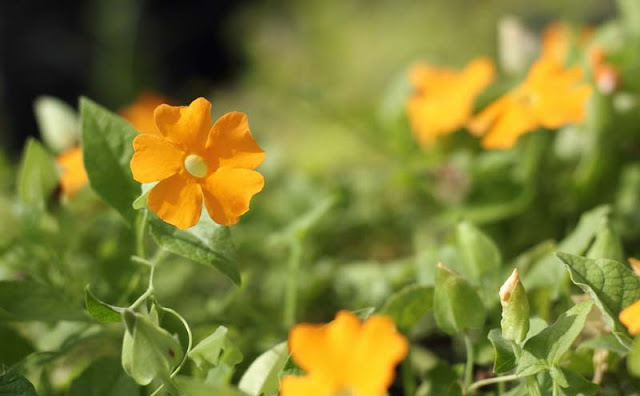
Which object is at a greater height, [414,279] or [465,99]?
[465,99]

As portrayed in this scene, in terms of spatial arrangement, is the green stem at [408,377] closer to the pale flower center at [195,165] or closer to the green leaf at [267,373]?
the green leaf at [267,373]

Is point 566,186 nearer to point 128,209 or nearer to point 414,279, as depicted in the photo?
point 414,279

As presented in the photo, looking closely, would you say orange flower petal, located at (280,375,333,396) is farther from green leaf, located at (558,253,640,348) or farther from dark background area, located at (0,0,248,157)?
dark background area, located at (0,0,248,157)

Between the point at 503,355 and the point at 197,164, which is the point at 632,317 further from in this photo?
the point at 197,164

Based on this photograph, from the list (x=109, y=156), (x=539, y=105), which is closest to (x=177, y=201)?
(x=109, y=156)

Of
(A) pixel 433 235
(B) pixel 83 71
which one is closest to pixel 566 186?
(A) pixel 433 235

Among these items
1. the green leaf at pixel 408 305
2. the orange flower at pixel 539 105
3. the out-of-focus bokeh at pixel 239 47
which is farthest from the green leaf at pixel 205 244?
the out-of-focus bokeh at pixel 239 47
